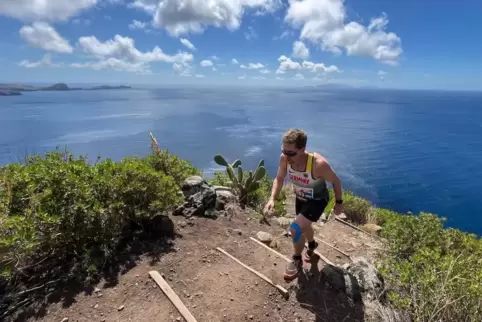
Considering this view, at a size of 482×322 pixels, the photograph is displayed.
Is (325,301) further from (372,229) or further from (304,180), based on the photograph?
(372,229)

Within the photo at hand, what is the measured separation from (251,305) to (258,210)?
3146 mm

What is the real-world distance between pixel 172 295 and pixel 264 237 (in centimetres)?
208

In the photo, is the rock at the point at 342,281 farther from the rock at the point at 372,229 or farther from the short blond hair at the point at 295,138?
the rock at the point at 372,229

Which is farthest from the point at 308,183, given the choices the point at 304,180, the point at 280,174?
the point at 280,174

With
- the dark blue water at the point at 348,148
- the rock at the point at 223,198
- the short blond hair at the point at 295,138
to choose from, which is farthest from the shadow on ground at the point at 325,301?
the dark blue water at the point at 348,148

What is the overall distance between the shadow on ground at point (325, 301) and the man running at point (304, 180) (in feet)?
A: 0.72

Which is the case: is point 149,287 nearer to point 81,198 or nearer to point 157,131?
point 81,198

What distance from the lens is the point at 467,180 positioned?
29.7m

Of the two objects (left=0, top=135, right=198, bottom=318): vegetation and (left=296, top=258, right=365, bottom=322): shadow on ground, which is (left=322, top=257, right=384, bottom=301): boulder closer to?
(left=296, top=258, right=365, bottom=322): shadow on ground

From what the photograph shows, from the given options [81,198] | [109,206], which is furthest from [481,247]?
[81,198]

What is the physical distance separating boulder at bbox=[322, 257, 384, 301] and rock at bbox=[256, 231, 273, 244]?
117 centimetres

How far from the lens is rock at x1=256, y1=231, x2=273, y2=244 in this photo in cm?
510

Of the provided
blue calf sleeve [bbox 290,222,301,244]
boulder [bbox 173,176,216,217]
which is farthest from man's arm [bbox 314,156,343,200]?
boulder [bbox 173,176,216,217]

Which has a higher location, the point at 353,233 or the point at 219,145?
the point at 353,233
